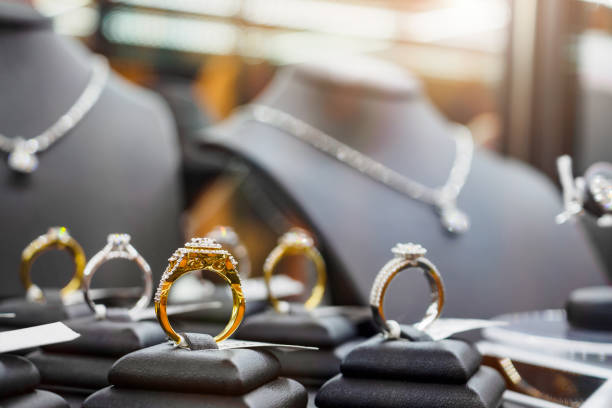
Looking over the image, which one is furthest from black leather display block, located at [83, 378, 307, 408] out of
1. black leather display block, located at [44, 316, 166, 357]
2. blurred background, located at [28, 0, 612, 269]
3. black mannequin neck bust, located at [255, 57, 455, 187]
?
blurred background, located at [28, 0, 612, 269]

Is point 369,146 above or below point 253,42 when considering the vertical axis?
below

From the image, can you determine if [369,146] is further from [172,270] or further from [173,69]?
[173,69]

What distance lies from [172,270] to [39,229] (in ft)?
1.86

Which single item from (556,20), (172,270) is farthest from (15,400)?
(556,20)

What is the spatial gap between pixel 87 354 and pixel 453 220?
2.24 feet

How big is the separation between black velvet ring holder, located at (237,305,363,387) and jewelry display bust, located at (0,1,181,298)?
0.37m

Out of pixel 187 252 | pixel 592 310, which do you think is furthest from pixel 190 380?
pixel 592 310

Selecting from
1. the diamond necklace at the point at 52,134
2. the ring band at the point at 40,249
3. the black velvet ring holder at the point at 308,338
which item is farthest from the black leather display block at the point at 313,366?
the diamond necklace at the point at 52,134

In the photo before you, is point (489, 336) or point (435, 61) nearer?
point (489, 336)

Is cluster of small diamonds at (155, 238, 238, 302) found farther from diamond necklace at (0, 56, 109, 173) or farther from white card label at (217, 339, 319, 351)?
diamond necklace at (0, 56, 109, 173)

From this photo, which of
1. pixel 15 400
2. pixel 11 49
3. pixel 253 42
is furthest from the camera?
pixel 253 42

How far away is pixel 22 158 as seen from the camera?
3.60 feet

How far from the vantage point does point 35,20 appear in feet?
4.05

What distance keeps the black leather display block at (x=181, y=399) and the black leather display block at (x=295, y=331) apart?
221 millimetres
